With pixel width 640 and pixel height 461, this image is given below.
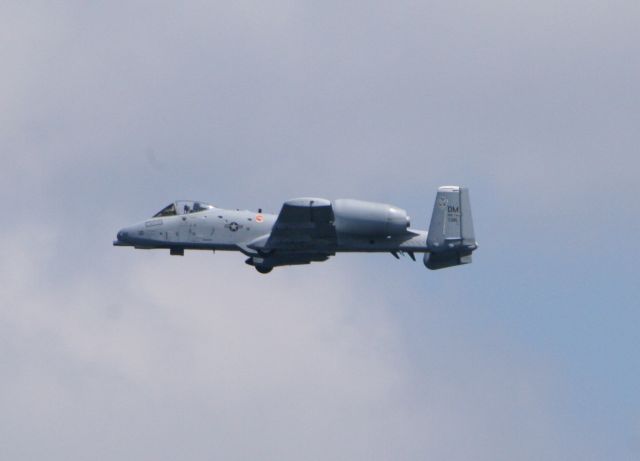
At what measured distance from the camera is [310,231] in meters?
94.2

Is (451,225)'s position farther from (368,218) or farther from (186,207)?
(186,207)

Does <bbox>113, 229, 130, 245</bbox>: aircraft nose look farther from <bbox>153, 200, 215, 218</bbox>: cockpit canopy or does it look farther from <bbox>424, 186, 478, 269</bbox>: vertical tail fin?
<bbox>424, 186, 478, 269</bbox>: vertical tail fin

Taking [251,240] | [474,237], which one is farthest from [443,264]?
[251,240]

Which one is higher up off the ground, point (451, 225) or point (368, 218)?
point (368, 218)

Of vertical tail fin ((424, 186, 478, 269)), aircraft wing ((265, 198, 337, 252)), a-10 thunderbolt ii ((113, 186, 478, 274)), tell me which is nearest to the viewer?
aircraft wing ((265, 198, 337, 252))

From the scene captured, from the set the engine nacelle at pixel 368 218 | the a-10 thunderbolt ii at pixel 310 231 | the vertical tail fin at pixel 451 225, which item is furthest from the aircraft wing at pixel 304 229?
the vertical tail fin at pixel 451 225

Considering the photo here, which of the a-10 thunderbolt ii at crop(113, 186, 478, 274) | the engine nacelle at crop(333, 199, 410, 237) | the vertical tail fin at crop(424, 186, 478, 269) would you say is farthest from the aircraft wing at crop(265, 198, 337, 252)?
the vertical tail fin at crop(424, 186, 478, 269)

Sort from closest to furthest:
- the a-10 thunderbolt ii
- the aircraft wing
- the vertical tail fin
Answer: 1. the aircraft wing
2. the a-10 thunderbolt ii
3. the vertical tail fin

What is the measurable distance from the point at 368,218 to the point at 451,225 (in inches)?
144

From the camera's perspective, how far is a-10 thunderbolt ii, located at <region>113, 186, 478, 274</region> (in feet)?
309

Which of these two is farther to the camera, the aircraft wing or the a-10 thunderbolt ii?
the a-10 thunderbolt ii

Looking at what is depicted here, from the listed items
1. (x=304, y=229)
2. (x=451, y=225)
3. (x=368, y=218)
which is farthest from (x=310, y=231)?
(x=451, y=225)

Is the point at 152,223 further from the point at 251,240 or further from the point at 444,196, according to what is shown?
the point at 444,196

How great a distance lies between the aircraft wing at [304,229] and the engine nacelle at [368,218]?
2.21 ft
